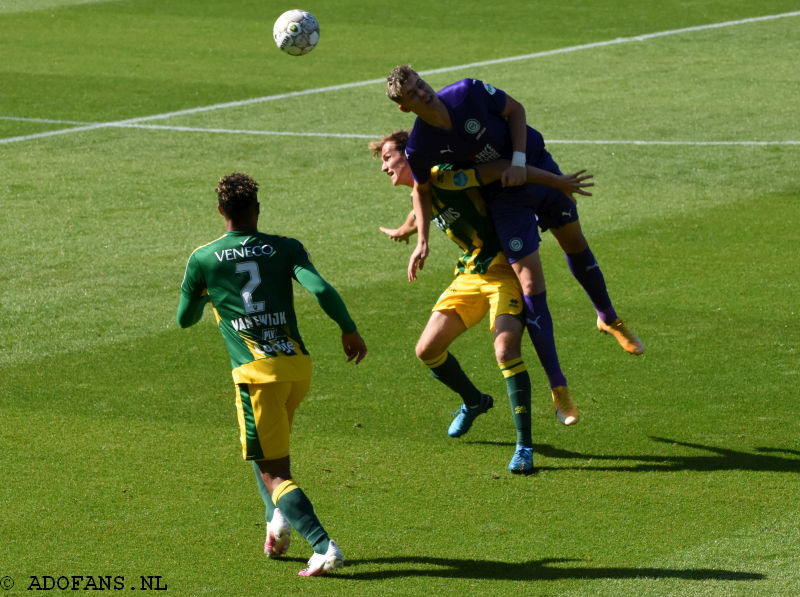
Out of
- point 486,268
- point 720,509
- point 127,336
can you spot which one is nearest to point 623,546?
point 720,509

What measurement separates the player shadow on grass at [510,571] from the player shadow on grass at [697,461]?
1455 millimetres

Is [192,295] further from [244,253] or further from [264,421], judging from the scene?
[264,421]

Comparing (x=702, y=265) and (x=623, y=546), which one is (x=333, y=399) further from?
(x=702, y=265)

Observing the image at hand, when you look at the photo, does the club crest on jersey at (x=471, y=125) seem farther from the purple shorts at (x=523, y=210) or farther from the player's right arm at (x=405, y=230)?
the player's right arm at (x=405, y=230)

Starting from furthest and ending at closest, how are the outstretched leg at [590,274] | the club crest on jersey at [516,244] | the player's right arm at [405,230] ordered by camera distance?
the outstretched leg at [590,274] → the player's right arm at [405,230] → the club crest on jersey at [516,244]

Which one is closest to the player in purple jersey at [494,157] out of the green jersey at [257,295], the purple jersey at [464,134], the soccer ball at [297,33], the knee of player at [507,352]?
the purple jersey at [464,134]

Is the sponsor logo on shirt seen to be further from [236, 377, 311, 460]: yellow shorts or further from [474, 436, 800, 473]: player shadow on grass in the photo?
[474, 436, 800, 473]: player shadow on grass

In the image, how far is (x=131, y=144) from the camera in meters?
18.1

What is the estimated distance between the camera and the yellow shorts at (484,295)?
26.5ft

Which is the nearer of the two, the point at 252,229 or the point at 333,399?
the point at 252,229

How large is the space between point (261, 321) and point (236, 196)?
63cm

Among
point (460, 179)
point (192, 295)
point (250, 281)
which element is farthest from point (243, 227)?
point (460, 179)

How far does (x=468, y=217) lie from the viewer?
8188 mm

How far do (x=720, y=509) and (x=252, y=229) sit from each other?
2960 millimetres
